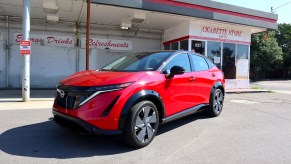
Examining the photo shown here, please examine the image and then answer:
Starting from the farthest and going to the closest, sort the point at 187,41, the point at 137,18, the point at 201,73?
the point at 187,41
the point at 137,18
the point at 201,73

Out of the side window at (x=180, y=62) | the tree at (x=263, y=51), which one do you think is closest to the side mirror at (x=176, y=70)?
the side window at (x=180, y=62)

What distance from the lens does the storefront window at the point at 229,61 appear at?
1543 centimetres

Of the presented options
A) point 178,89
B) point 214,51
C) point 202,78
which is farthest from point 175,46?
point 178,89

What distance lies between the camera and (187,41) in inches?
558

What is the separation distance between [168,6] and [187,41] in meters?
2.78

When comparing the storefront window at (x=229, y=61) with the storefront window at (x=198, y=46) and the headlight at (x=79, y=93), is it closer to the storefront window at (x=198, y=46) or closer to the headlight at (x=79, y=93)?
the storefront window at (x=198, y=46)

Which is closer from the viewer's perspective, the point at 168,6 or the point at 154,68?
the point at 154,68

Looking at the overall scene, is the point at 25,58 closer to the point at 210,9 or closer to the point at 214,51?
the point at 210,9

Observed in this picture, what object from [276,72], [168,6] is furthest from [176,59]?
[276,72]

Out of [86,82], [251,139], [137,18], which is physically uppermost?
[137,18]

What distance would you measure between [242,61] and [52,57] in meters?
10.6

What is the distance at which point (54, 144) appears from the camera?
482 cm

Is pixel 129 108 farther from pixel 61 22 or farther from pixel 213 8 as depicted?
pixel 61 22

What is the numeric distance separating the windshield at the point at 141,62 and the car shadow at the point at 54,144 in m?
1.37
